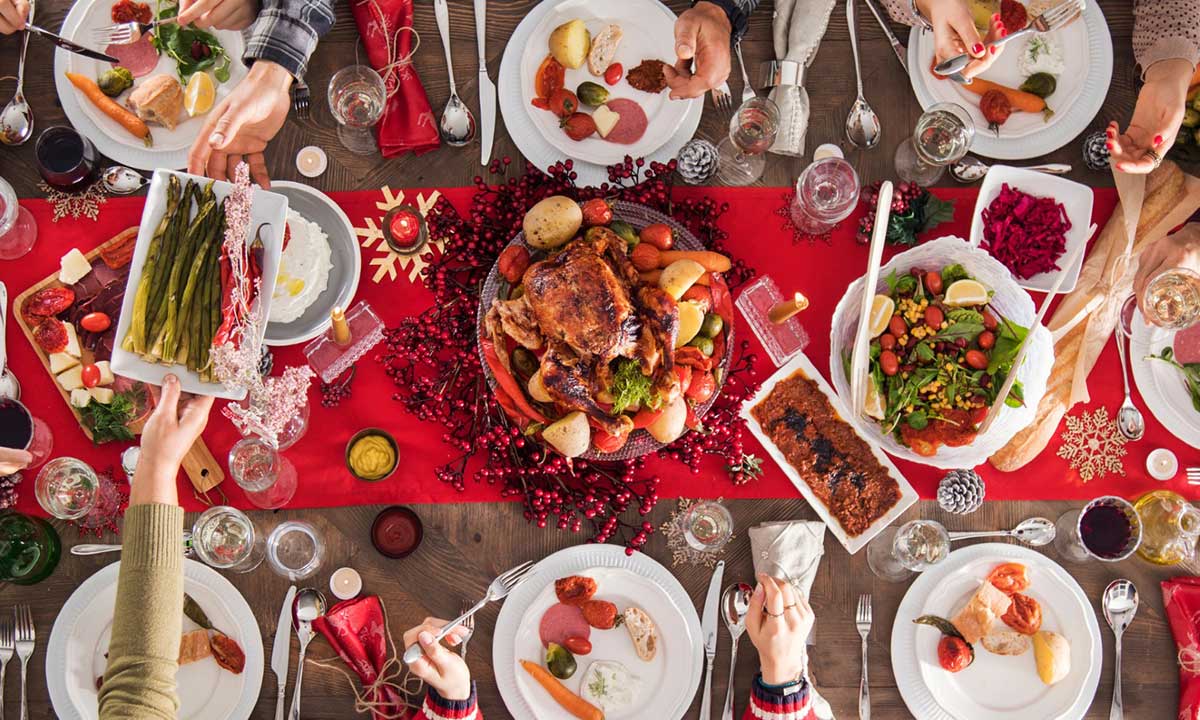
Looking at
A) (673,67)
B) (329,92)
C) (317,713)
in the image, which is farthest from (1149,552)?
(329,92)

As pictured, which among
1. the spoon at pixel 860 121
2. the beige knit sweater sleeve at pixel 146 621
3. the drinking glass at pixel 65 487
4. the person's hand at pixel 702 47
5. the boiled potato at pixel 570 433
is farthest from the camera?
the spoon at pixel 860 121

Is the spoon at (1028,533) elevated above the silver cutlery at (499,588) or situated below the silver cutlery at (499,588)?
above

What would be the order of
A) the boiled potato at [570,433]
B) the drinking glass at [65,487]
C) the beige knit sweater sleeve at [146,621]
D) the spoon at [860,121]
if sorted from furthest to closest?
the spoon at [860,121], the drinking glass at [65,487], the boiled potato at [570,433], the beige knit sweater sleeve at [146,621]

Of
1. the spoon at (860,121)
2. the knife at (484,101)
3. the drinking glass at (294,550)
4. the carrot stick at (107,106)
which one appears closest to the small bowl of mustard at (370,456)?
the drinking glass at (294,550)

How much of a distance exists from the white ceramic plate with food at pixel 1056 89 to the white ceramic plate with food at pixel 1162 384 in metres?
0.65

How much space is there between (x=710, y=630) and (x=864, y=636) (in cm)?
51

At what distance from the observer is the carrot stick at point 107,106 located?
2668 mm

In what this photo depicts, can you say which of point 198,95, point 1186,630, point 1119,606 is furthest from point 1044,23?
point 198,95

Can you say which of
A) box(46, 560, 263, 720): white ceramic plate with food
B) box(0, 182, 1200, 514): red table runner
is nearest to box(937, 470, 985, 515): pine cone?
box(0, 182, 1200, 514): red table runner

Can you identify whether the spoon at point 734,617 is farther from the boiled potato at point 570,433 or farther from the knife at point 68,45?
the knife at point 68,45

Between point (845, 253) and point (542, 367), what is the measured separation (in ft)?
3.71

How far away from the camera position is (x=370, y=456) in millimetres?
2693

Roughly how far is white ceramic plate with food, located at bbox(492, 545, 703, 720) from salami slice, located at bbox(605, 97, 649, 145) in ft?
4.30

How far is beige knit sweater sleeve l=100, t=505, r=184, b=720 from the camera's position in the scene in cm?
227
